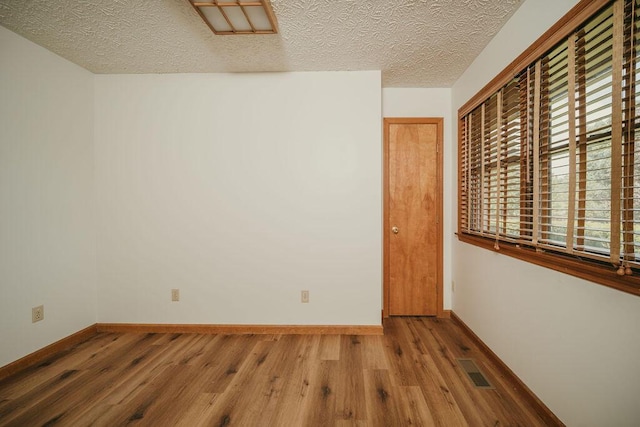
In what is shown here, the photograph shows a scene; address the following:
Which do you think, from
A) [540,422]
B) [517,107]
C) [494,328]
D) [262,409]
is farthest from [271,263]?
[517,107]

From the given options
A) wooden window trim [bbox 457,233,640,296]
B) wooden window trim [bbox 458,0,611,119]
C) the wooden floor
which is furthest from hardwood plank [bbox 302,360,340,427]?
wooden window trim [bbox 458,0,611,119]

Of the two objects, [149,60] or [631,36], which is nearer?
[631,36]

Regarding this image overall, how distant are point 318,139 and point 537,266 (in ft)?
6.76

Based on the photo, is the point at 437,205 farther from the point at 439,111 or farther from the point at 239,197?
the point at 239,197

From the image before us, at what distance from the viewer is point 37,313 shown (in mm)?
2203

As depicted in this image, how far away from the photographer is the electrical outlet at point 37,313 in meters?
2.18

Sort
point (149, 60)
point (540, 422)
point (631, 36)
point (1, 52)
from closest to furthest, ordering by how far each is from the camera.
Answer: point (631, 36), point (540, 422), point (1, 52), point (149, 60)

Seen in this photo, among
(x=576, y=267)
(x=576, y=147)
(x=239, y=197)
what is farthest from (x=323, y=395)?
(x=576, y=147)

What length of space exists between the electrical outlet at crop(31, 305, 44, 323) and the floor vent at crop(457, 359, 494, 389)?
140 inches

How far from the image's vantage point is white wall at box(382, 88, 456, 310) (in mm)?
2996

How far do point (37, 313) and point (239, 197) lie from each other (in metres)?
1.95

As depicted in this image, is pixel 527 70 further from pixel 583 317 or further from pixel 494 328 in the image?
pixel 494 328

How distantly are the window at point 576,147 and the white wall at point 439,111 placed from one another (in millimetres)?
897

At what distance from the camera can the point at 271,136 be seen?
2.68 metres
